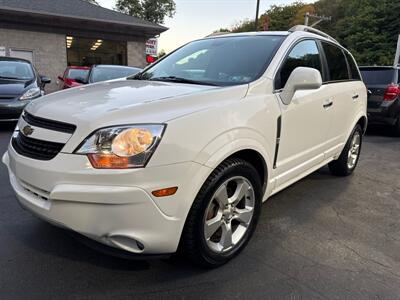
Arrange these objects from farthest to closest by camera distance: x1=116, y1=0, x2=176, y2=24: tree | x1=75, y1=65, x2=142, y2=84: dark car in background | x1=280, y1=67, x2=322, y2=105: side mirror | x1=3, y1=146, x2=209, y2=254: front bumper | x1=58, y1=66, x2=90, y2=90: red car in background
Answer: x1=116, y1=0, x2=176, y2=24: tree, x1=58, y1=66, x2=90, y2=90: red car in background, x1=75, y1=65, x2=142, y2=84: dark car in background, x1=280, y1=67, x2=322, y2=105: side mirror, x1=3, y1=146, x2=209, y2=254: front bumper

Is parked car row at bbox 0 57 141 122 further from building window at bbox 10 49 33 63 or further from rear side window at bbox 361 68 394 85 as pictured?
building window at bbox 10 49 33 63

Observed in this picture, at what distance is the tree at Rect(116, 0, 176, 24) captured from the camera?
144 ft

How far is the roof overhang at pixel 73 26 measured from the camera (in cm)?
1633

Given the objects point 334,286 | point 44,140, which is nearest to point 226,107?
point 44,140

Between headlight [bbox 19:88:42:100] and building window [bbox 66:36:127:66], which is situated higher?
building window [bbox 66:36:127:66]

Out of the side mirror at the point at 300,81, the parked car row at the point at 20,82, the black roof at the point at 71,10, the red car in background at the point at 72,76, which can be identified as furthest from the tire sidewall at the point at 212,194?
the black roof at the point at 71,10

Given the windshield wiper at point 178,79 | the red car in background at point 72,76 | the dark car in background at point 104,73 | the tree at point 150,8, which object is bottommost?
the red car in background at point 72,76

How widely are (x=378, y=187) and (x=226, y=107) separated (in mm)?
3135

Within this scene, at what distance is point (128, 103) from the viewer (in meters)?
2.45

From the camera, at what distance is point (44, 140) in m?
2.36

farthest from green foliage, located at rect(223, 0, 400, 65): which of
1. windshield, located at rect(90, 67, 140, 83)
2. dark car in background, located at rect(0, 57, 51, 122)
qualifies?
dark car in background, located at rect(0, 57, 51, 122)

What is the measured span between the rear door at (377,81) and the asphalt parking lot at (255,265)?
16.1 feet

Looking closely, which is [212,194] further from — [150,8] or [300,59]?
[150,8]

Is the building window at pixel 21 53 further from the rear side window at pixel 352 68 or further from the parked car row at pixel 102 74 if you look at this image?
the rear side window at pixel 352 68
